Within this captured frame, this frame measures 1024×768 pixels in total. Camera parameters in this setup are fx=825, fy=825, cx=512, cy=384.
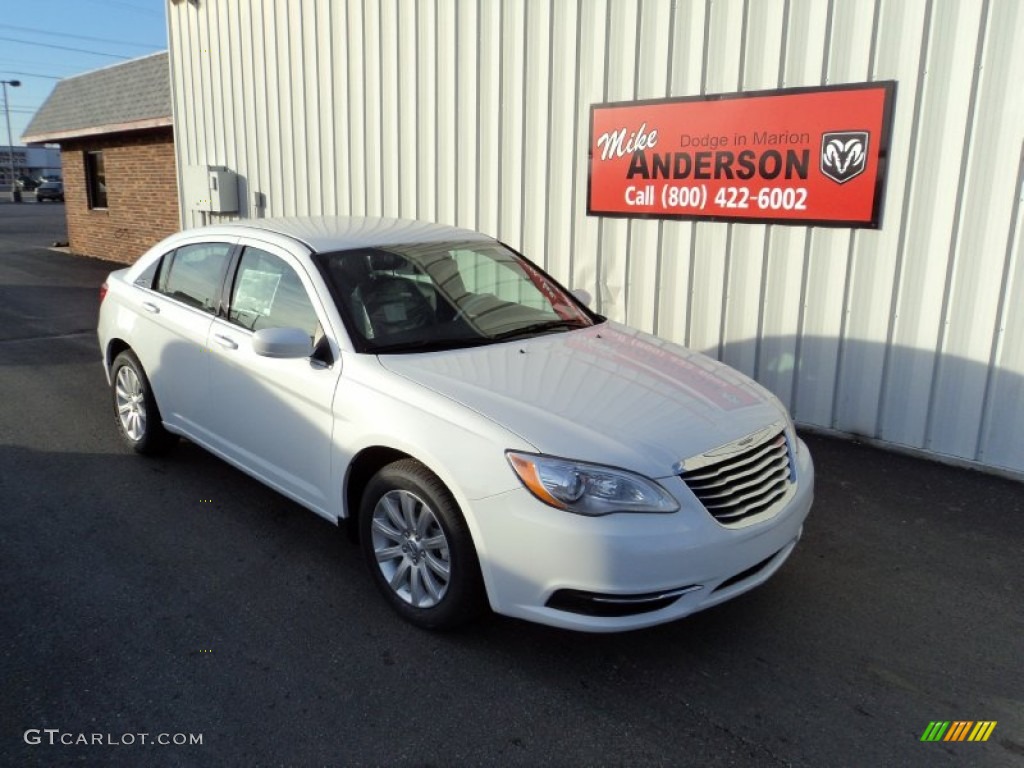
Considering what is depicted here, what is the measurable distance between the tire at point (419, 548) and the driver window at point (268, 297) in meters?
0.91

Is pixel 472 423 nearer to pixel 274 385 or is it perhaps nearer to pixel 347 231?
pixel 274 385

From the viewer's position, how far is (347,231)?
455 centimetres

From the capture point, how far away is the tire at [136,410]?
5.24m

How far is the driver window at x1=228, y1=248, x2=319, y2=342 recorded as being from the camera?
401cm

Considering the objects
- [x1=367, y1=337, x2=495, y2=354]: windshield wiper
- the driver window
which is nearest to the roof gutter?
the driver window

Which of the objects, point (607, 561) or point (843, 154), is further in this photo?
point (843, 154)

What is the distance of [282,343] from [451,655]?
1.53 meters

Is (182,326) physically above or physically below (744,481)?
above

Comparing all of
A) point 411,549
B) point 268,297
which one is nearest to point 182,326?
point 268,297

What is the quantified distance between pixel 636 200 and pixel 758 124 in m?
1.20

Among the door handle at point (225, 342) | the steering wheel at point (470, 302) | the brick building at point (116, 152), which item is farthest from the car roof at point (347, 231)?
the brick building at point (116, 152)

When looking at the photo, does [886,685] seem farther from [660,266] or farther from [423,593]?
[660,266]

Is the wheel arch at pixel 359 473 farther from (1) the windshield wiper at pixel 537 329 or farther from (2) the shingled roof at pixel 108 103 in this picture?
(2) the shingled roof at pixel 108 103

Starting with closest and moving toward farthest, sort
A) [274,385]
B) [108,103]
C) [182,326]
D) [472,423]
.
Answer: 1. [472,423]
2. [274,385]
3. [182,326]
4. [108,103]
